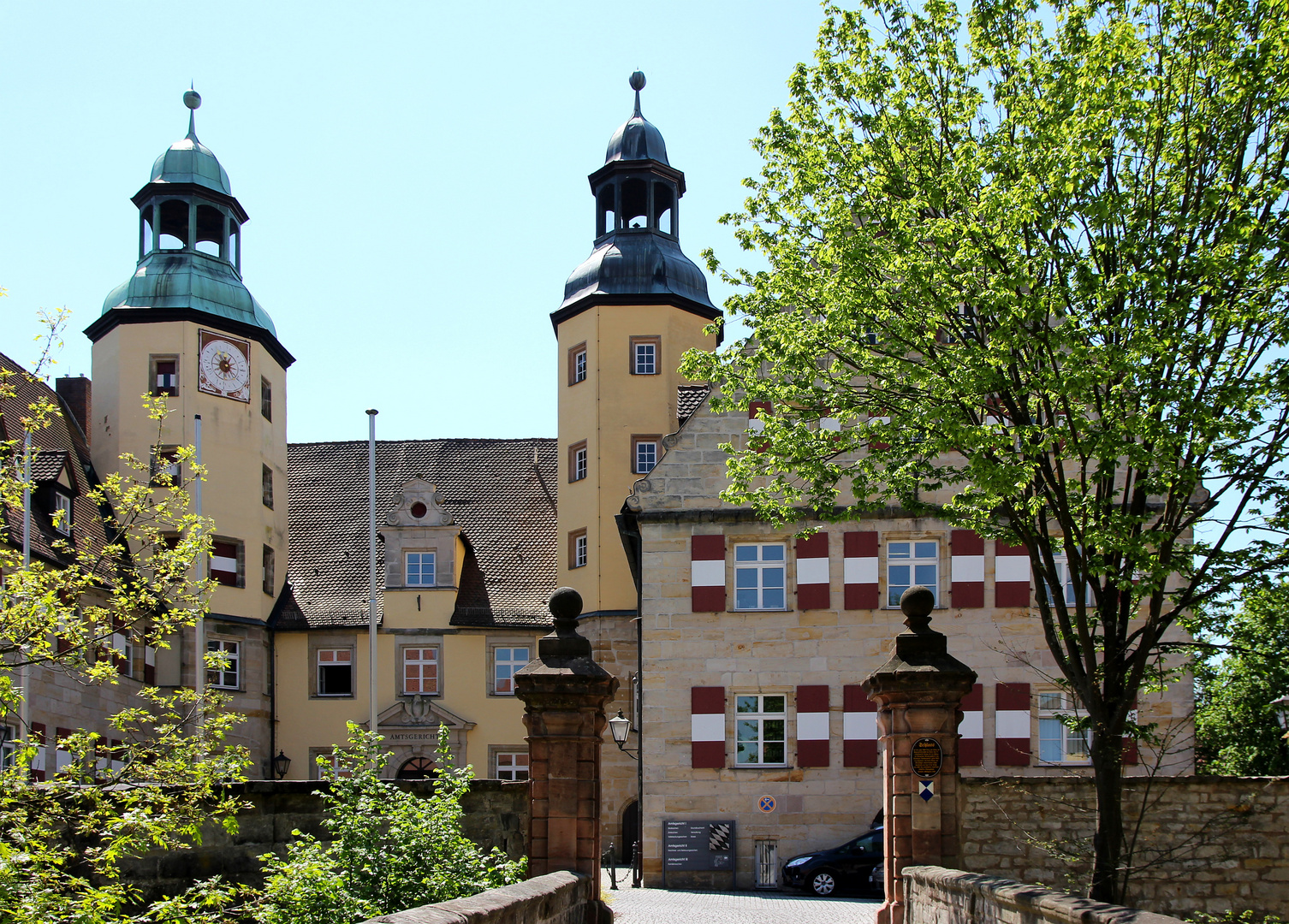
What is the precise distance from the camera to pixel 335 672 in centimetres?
3416

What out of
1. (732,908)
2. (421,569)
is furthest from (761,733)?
(421,569)

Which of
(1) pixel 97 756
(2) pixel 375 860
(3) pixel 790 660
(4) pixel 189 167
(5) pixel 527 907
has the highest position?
(4) pixel 189 167

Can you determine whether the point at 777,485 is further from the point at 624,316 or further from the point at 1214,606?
the point at 624,316

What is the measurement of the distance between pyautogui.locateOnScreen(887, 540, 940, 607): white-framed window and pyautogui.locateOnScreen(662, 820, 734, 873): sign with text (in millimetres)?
4507

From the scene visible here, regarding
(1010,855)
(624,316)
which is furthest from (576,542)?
(1010,855)

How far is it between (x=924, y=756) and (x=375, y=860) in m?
4.33

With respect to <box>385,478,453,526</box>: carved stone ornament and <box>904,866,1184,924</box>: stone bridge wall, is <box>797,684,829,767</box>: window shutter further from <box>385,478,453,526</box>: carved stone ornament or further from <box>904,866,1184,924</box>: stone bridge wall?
<box>385,478,453,526</box>: carved stone ornament

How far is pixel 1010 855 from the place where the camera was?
47.4ft

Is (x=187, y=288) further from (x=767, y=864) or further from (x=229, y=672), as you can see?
(x=767, y=864)

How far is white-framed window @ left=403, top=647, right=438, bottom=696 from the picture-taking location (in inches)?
1325

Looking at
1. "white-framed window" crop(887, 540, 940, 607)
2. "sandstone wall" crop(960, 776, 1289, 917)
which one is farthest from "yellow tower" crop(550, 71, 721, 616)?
"sandstone wall" crop(960, 776, 1289, 917)

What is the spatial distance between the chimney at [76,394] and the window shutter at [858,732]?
62.3ft

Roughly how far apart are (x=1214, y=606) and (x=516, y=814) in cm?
619

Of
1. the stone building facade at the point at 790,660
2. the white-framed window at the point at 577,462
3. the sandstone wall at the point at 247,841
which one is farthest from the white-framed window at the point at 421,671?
the sandstone wall at the point at 247,841
